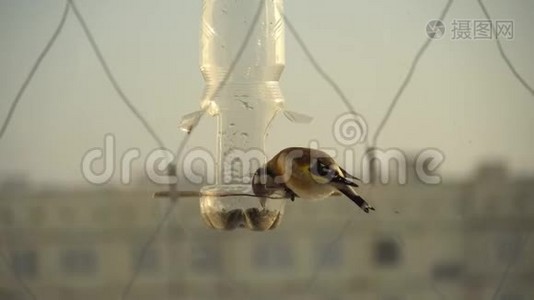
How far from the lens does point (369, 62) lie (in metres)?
1.00

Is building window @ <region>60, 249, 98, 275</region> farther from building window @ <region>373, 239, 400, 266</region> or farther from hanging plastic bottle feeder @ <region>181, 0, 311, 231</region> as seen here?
building window @ <region>373, 239, 400, 266</region>

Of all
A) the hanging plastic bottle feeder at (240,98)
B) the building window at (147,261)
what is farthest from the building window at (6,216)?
the hanging plastic bottle feeder at (240,98)

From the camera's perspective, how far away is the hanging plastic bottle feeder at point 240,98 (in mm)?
778

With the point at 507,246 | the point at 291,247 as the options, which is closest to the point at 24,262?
the point at 291,247

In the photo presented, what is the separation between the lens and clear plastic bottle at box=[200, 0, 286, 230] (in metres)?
0.78

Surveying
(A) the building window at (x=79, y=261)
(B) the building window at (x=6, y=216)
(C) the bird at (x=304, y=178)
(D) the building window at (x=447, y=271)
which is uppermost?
(C) the bird at (x=304, y=178)

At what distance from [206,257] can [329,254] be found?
16 centimetres

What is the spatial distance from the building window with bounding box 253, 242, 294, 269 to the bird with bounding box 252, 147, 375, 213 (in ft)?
0.93

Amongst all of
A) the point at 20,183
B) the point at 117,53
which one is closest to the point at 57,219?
the point at 20,183

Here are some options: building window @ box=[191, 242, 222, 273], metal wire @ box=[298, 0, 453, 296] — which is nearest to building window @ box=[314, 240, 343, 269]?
metal wire @ box=[298, 0, 453, 296]

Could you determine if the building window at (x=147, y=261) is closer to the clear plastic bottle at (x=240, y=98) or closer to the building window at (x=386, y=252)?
the clear plastic bottle at (x=240, y=98)

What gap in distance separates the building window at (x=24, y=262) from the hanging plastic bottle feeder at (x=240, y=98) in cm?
29

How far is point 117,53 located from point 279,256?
0.33 metres

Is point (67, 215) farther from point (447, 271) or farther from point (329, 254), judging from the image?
point (447, 271)
